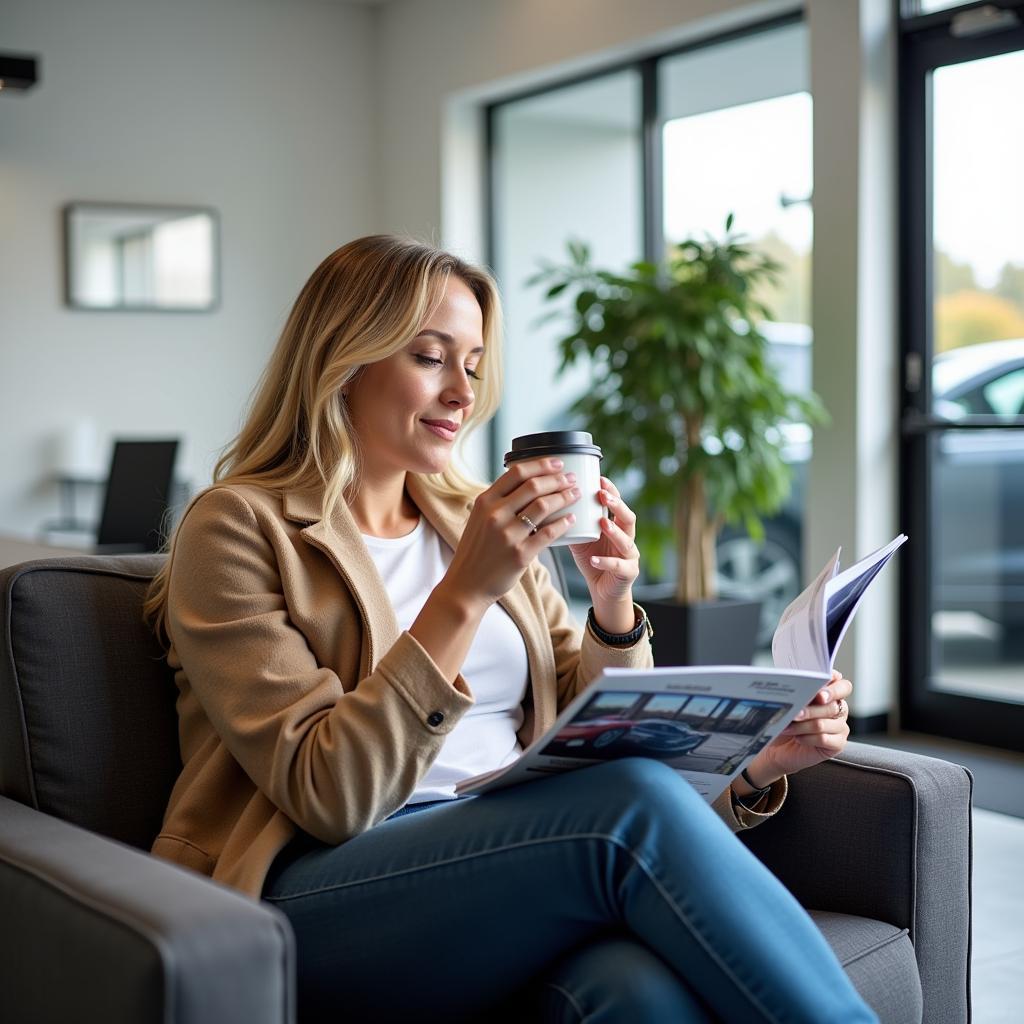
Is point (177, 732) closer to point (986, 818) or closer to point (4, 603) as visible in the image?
point (4, 603)

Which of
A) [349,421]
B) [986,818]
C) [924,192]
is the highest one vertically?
[924,192]

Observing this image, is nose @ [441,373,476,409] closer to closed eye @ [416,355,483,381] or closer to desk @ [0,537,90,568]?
closed eye @ [416,355,483,381]

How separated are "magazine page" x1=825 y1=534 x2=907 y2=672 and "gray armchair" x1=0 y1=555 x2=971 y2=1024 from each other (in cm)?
19

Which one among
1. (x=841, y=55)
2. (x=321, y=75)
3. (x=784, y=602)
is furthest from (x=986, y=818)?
(x=321, y=75)

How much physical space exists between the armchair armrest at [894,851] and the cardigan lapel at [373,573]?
0.35 metres

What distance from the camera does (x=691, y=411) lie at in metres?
4.09

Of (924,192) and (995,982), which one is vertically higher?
(924,192)

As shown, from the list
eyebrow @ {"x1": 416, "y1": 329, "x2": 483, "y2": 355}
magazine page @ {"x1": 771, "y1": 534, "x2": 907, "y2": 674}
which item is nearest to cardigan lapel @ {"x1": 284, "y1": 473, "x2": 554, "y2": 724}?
eyebrow @ {"x1": 416, "y1": 329, "x2": 483, "y2": 355}

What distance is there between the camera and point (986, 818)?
10.9 ft

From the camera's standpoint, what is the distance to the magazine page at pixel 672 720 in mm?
1247

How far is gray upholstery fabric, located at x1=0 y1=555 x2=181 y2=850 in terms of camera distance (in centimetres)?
146

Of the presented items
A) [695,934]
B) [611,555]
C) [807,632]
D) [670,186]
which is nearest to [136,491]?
[670,186]

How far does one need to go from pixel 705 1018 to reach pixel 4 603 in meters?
0.83

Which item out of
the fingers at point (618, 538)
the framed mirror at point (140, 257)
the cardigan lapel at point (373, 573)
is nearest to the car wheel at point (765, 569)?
the framed mirror at point (140, 257)
